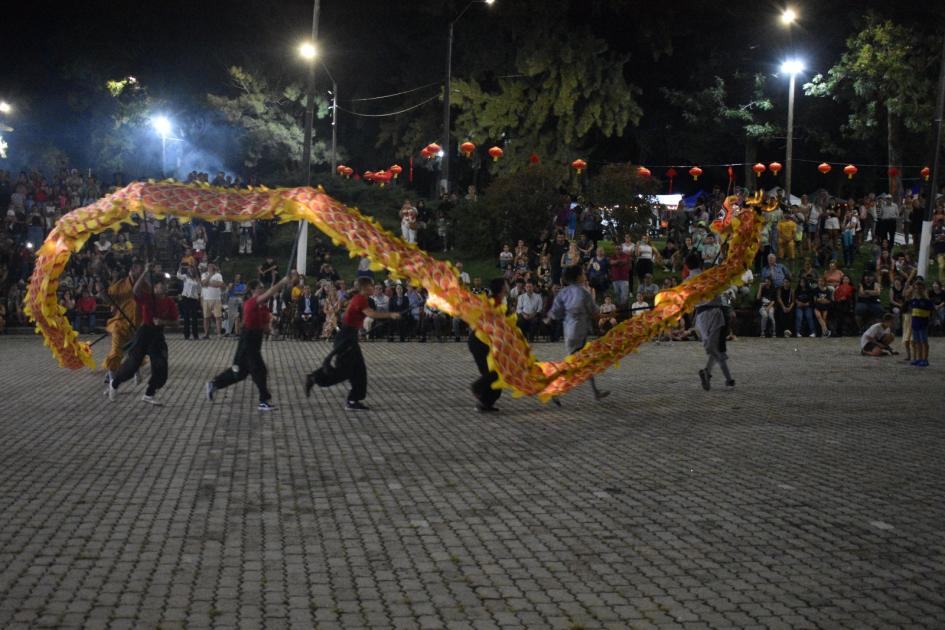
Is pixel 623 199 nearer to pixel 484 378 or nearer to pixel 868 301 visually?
pixel 868 301

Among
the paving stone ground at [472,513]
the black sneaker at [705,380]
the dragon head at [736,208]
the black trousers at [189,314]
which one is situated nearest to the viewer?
the paving stone ground at [472,513]

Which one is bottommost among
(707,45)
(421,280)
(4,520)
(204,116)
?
(4,520)

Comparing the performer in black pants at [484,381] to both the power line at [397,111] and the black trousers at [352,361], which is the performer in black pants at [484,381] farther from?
the power line at [397,111]

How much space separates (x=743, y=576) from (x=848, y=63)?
123 feet

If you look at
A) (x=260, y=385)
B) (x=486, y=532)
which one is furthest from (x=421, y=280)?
(x=486, y=532)

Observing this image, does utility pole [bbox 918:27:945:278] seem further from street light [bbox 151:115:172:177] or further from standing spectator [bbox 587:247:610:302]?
street light [bbox 151:115:172:177]

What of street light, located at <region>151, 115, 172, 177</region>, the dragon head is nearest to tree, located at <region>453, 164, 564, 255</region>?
the dragon head

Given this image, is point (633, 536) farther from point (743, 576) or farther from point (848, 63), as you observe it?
point (848, 63)

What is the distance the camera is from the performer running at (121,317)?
1547 cm

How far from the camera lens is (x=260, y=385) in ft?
44.0

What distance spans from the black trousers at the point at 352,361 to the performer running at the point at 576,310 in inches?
97.2

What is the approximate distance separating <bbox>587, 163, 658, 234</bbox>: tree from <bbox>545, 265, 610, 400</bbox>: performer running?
17881mm

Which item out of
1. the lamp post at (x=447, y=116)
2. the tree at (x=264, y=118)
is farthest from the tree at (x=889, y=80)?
the tree at (x=264, y=118)

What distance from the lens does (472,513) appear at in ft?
26.0
